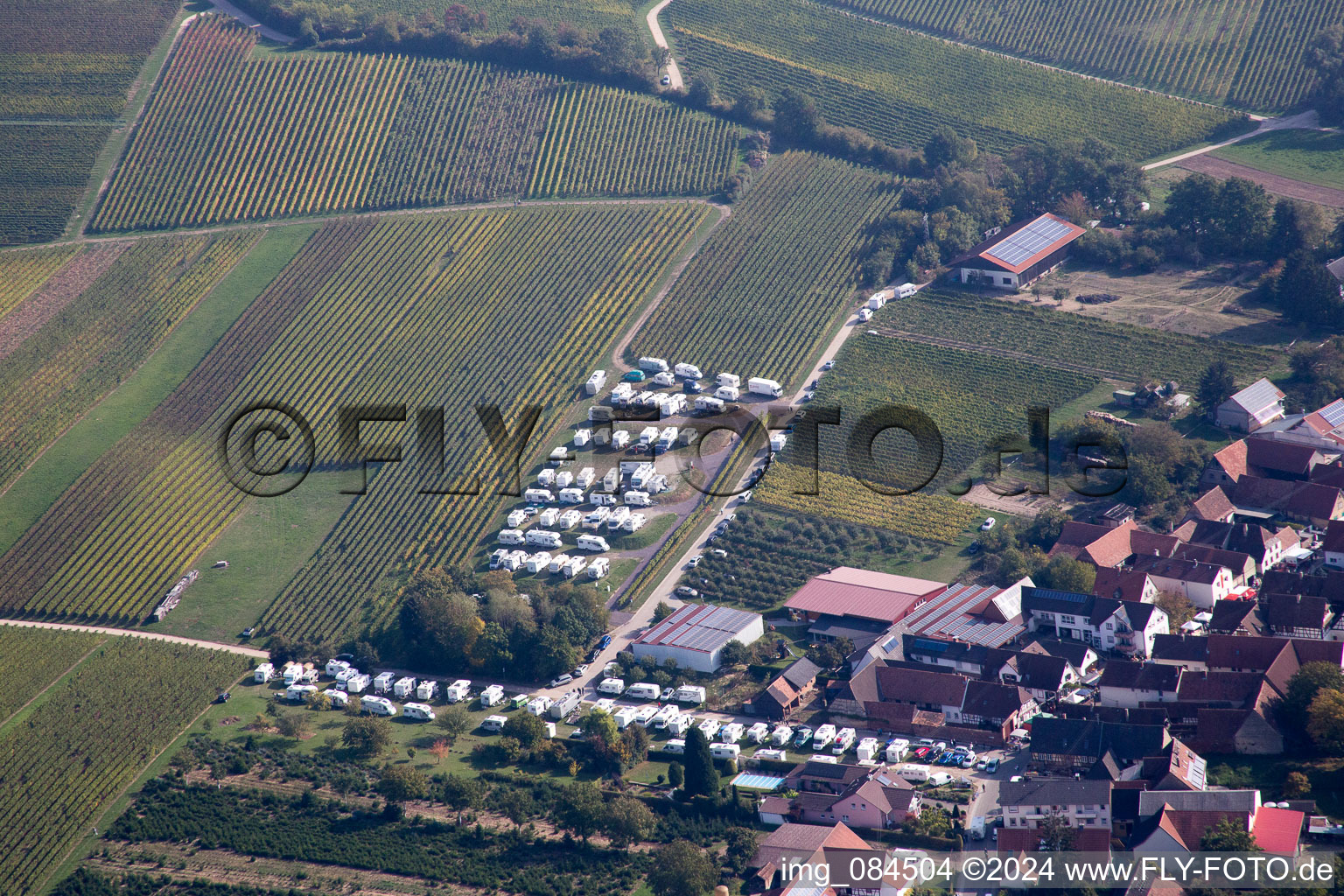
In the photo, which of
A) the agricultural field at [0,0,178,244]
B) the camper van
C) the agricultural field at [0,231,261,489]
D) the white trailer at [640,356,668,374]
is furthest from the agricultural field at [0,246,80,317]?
the camper van

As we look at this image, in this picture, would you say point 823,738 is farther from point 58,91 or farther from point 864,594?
point 58,91

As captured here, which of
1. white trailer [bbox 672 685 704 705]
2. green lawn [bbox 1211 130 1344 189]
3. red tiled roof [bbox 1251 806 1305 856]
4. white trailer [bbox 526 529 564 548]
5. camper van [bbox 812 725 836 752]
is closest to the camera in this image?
red tiled roof [bbox 1251 806 1305 856]

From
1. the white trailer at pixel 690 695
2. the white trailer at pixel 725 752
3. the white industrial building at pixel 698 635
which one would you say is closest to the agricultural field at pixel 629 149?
the white industrial building at pixel 698 635

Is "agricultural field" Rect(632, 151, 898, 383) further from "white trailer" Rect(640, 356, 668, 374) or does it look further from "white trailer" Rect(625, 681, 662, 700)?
"white trailer" Rect(625, 681, 662, 700)

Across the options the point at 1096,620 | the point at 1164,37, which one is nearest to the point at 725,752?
the point at 1096,620

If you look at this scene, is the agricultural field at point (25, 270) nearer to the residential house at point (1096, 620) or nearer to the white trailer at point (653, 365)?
the white trailer at point (653, 365)

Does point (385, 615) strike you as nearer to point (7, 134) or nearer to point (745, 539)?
point (745, 539)
